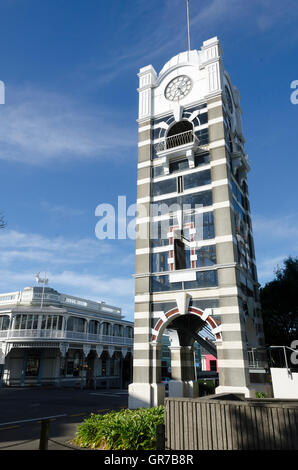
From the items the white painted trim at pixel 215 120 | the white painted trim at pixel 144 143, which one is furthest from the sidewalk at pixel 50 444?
the white painted trim at pixel 215 120

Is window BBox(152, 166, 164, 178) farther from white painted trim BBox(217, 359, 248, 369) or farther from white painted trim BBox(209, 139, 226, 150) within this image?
white painted trim BBox(217, 359, 248, 369)

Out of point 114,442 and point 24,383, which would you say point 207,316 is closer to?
point 114,442

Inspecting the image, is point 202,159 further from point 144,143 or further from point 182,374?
point 182,374

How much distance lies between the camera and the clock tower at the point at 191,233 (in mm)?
18594

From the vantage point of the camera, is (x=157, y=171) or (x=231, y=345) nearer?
(x=231, y=345)

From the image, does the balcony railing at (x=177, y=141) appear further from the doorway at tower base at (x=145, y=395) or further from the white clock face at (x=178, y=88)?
the doorway at tower base at (x=145, y=395)

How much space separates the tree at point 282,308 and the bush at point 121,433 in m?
22.1

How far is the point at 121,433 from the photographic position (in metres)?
9.95

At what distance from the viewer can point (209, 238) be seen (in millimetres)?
20281

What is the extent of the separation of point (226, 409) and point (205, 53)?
940 inches

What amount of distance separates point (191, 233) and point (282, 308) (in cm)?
1464

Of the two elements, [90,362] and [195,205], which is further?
[90,362]

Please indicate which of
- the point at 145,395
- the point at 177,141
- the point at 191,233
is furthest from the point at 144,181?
the point at 145,395
